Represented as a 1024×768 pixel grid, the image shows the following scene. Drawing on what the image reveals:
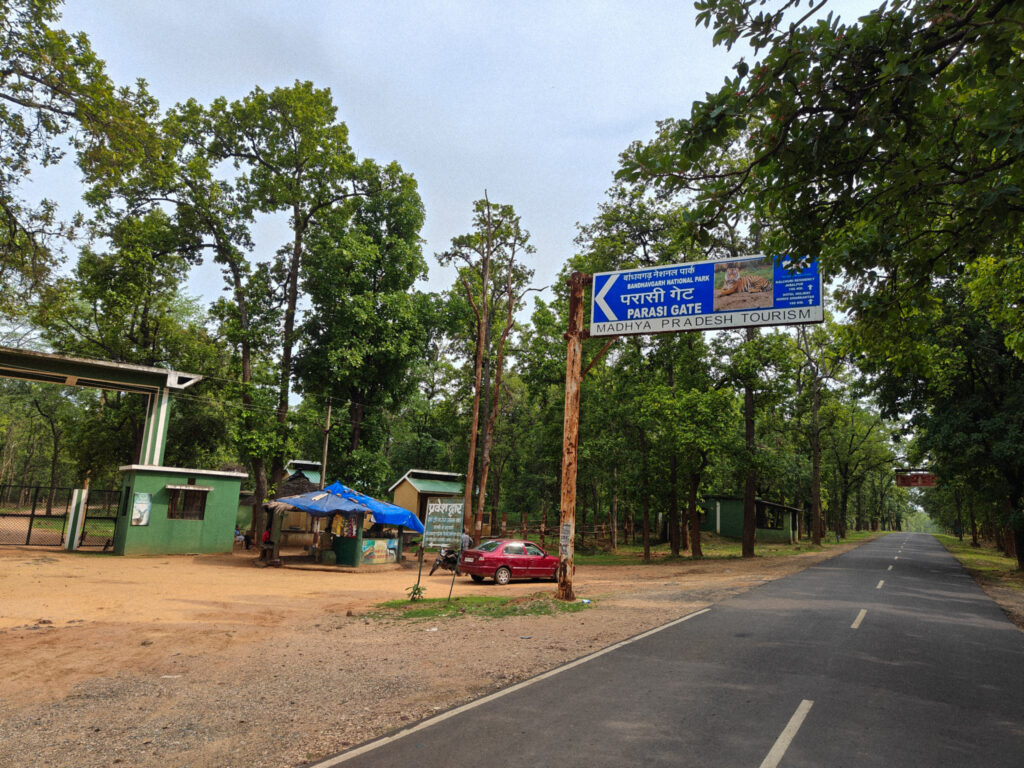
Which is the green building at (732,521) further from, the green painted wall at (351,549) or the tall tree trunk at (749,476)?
the green painted wall at (351,549)

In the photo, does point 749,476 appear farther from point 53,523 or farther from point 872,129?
point 53,523

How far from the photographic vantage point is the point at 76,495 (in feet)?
78.9

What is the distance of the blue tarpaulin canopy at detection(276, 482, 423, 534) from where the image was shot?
21781mm

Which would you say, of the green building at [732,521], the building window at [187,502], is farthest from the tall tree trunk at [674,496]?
the building window at [187,502]

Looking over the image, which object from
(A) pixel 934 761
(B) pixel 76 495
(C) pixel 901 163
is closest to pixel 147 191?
(B) pixel 76 495

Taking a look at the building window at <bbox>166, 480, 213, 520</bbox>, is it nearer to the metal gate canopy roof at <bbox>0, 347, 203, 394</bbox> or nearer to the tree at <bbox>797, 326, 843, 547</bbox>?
the metal gate canopy roof at <bbox>0, 347, 203, 394</bbox>

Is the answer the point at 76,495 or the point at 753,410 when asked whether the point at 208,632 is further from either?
the point at 753,410

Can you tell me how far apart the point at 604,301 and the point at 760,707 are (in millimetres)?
9133

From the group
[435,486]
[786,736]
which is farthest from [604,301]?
[435,486]

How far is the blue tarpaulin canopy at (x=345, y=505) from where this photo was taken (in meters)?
21.8

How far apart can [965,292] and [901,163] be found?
21.5 m

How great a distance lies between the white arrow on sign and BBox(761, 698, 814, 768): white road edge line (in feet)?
28.4

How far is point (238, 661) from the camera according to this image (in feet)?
26.6

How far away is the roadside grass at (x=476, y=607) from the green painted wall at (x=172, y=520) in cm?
1451
